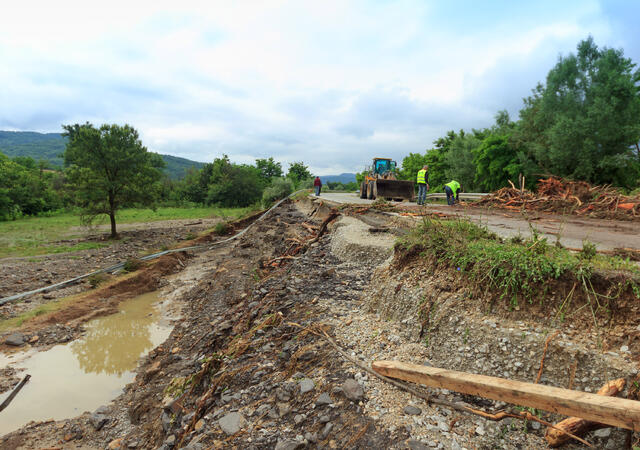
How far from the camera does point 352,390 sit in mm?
3072

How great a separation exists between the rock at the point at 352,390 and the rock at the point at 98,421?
468 centimetres

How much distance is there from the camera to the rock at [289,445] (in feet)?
8.84

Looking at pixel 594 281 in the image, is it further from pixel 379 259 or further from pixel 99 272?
pixel 99 272

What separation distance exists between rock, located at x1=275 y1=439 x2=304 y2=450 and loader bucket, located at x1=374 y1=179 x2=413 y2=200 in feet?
48.2

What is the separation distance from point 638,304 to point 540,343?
2.86 feet

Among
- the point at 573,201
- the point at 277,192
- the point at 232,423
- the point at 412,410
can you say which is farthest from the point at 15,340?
the point at 277,192

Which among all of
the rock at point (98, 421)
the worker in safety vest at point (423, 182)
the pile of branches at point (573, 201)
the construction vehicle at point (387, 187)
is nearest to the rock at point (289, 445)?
the rock at point (98, 421)

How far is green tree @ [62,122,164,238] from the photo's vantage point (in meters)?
20.3

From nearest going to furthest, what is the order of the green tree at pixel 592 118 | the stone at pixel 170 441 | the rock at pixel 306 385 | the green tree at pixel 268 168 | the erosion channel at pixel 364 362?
the erosion channel at pixel 364 362, the rock at pixel 306 385, the stone at pixel 170 441, the green tree at pixel 592 118, the green tree at pixel 268 168

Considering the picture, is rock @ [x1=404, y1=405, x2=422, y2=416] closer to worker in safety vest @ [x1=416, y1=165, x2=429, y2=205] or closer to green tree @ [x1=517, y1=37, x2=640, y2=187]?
worker in safety vest @ [x1=416, y1=165, x2=429, y2=205]

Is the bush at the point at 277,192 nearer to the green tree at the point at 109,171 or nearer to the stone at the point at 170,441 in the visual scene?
the green tree at the point at 109,171

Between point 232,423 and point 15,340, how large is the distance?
331 inches

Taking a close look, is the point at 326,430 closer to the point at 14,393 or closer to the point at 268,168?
the point at 14,393

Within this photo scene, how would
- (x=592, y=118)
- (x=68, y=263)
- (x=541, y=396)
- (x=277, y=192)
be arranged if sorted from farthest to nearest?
1. (x=277, y=192)
2. (x=592, y=118)
3. (x=68, y=263)
4. (x=541, y=396)
